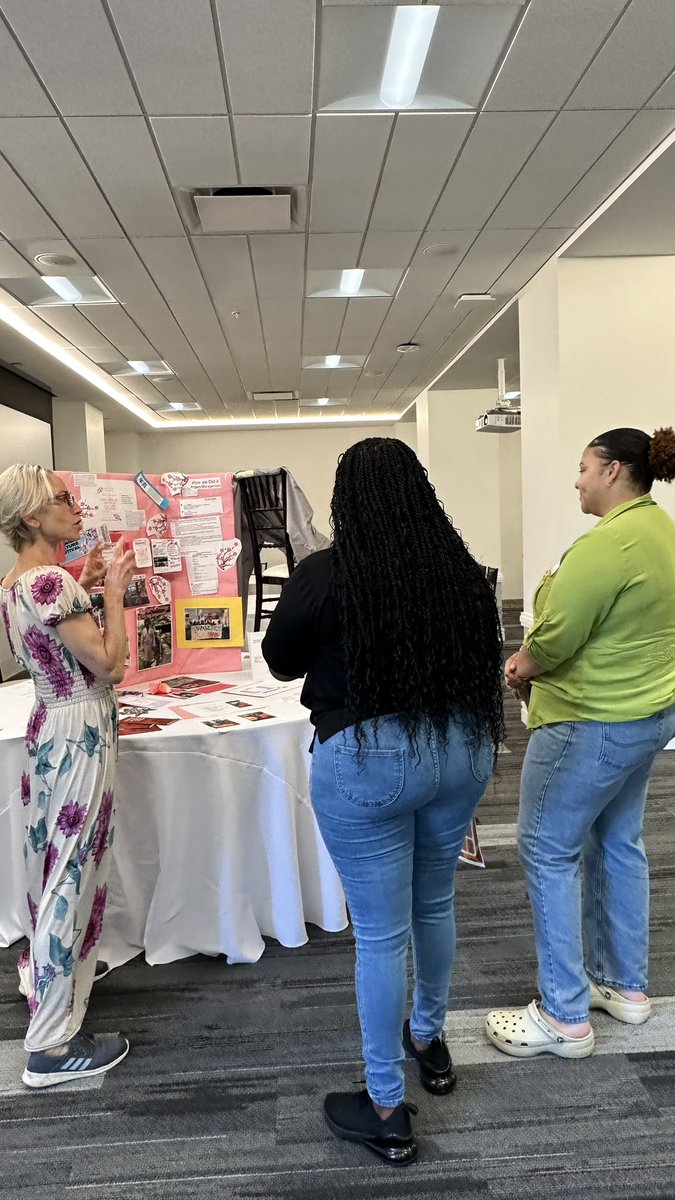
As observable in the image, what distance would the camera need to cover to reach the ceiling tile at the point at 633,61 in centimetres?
255

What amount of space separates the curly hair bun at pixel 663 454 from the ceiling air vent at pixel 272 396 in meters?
8.37

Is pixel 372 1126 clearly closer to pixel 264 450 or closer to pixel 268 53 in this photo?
pixel 268 53

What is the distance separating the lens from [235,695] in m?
2.59

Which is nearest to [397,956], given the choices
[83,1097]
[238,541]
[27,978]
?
[83,1097]

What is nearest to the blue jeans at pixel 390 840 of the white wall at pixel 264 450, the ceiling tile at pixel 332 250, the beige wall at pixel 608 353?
the beige wall at pixel 608 353

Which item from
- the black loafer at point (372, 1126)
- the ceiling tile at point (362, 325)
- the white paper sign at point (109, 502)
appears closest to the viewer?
the black loafer at point (372, 1126)

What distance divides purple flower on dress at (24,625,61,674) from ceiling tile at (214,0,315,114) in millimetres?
2124

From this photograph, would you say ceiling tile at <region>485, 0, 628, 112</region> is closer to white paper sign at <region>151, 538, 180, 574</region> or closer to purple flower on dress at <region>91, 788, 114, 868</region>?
white paper sign at <region>151, 538, 180, 574</region>

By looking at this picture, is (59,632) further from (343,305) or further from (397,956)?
(343,305)

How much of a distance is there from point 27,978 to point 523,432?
15.4 ft

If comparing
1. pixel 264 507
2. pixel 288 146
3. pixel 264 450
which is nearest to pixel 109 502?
pixel 264 507

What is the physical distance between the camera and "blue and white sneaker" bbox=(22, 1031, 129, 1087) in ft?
5.96

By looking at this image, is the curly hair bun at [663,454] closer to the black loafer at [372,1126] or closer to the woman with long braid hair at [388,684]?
the woman with long braid hair at [388,684]

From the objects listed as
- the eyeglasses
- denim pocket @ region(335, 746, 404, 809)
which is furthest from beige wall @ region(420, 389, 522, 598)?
denim pocket @ region(335, 746, 404, 809)
